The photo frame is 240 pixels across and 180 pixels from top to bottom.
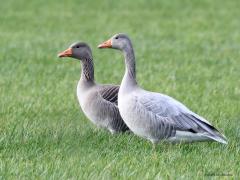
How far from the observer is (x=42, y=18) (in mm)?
28094

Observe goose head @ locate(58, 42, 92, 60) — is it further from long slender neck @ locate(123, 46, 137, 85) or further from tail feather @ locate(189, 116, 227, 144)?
tail feather @ locate(189, 116, 227, 144)

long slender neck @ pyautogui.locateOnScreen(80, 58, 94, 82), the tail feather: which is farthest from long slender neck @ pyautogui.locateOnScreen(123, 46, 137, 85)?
long slender neck @ pyautogui.locateOnScreen(80, 58, 94, 82)

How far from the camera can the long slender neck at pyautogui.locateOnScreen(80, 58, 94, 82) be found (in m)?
10.6

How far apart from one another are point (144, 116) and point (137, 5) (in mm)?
24166

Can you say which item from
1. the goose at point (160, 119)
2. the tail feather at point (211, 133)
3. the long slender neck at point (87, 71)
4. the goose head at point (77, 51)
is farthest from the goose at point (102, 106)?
the tail feather at point (211, 133)

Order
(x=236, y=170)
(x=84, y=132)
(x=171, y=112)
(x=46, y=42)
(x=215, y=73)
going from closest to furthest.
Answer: (x=236, y=170) < (x=171, y=112) < (x=84, y=132) < (x=215, y=73) < (x=46, y=42)

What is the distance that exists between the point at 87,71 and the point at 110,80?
4640 mm

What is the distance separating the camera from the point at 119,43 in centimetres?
958

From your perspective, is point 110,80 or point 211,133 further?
point 110,80

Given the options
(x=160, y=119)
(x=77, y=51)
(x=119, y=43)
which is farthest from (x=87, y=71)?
(x=160, y=119)

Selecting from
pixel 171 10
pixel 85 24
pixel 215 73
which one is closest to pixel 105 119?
pixel 215 73

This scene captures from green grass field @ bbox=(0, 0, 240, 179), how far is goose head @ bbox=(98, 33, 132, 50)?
1.04 metres

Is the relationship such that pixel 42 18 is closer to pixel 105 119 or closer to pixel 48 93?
pixel 48 93

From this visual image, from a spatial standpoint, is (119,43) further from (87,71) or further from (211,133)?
(211,133)
